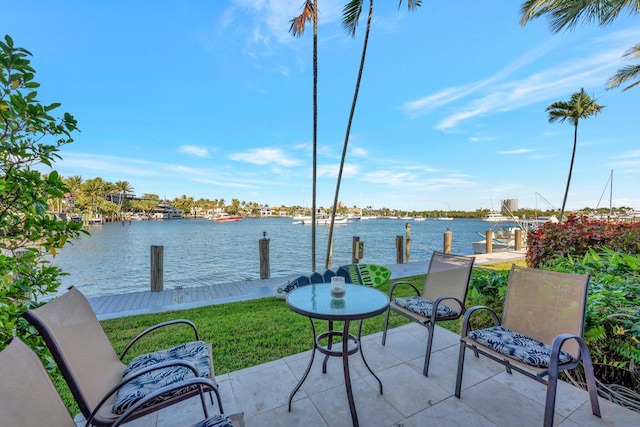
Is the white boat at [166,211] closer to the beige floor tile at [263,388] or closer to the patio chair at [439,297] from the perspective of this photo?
the beige floor tile at [263,388]

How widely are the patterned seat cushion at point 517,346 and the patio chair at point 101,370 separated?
178 centimetres

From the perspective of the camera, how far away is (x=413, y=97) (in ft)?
35.1

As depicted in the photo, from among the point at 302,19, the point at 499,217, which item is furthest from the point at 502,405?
the point at 499,217

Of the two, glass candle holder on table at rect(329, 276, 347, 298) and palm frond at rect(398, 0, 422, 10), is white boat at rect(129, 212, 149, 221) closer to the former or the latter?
palm frond at rect(398, 0, 422, 10)

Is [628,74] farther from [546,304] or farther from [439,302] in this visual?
[439,302]

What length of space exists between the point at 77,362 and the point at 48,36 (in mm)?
6491

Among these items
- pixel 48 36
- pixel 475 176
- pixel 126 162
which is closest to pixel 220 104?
pixel 48 36

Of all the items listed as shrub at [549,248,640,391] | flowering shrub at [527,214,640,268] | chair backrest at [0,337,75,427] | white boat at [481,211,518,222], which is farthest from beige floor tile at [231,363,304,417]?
white boat at [481,211,518,222]

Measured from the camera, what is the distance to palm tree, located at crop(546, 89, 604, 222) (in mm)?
12977

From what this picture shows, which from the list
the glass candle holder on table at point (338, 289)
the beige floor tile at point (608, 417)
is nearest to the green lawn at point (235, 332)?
the glass candle holder on table at point (338, 289)

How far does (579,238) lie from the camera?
408 cm

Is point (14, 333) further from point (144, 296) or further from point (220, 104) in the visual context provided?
point (220, 104)

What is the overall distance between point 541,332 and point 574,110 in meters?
17.2

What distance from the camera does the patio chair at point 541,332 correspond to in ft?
5.32
